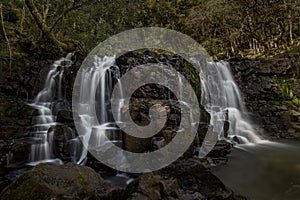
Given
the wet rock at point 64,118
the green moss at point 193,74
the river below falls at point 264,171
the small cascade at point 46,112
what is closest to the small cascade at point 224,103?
the green moss at point 193,74

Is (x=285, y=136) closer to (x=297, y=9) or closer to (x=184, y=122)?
(x=184, y=122)

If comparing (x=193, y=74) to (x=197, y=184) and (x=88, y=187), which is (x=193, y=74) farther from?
(x=88, y=187)

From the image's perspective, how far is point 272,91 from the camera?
32.9 feet

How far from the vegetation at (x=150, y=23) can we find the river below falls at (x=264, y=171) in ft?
20.1

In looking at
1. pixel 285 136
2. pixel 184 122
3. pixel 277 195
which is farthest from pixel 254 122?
pixel 277 195

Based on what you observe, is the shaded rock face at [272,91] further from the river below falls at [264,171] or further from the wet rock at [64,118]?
the wet rock at [64,118]

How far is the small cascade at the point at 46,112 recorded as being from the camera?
580 cm

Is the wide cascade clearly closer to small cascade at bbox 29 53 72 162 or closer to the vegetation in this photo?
small cascade at bbox 29 53 72 162

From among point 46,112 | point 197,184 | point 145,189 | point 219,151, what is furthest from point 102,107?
point 145,189

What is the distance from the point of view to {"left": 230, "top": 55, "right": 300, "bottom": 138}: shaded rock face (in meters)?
8.81

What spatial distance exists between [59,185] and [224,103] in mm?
8049

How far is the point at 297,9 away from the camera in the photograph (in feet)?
40.2

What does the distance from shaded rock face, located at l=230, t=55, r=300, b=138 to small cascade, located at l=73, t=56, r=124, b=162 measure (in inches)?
200

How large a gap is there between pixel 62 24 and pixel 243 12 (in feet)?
32.0
